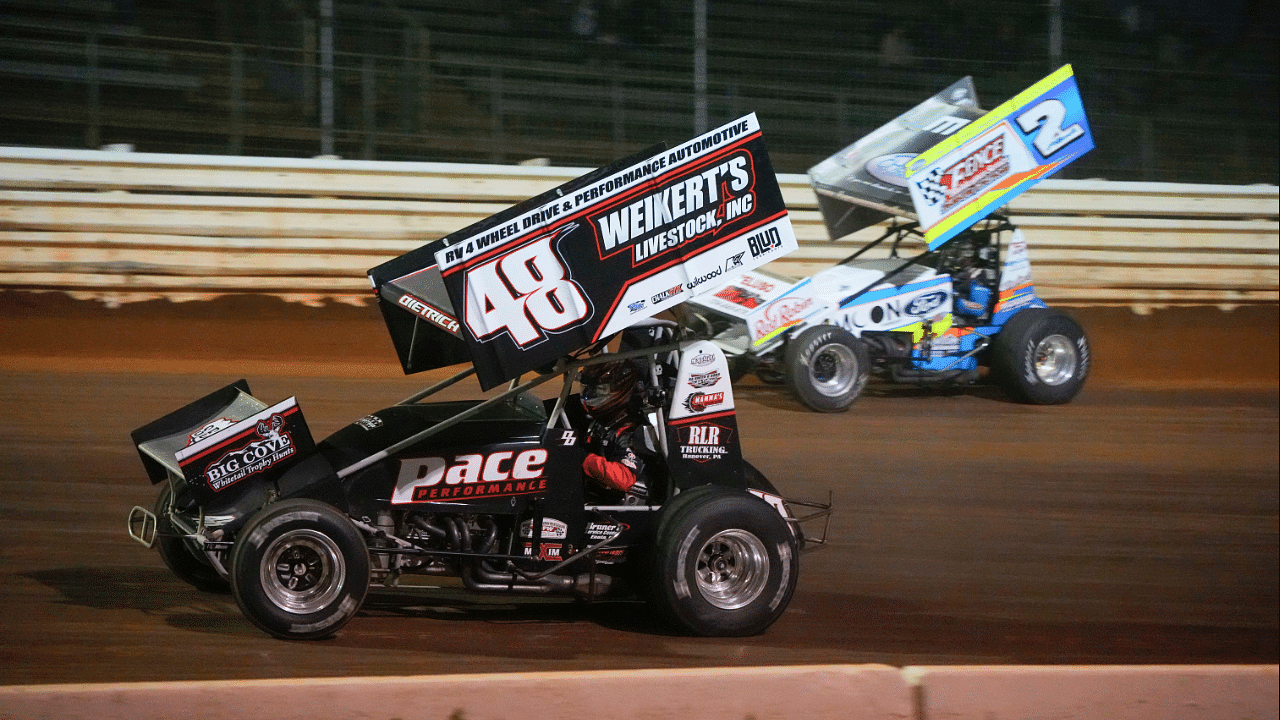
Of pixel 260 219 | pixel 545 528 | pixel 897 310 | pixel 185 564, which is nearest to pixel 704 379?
pixel 545 528

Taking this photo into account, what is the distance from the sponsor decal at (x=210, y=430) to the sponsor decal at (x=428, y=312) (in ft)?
2.86

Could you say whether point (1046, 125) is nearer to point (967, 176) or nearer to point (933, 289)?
point (967, 176)

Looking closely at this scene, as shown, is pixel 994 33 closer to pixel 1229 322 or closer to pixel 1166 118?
pixel 1166 118

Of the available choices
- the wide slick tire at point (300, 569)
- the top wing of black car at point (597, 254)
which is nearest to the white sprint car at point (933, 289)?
the top wing of black car at point (597, 254)

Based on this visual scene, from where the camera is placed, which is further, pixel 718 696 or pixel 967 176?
pixel 967 176

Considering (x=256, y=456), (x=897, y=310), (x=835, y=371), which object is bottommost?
(x=256, y=456)

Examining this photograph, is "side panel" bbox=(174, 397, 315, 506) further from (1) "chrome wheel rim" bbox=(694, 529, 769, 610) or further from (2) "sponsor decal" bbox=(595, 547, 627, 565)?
(1) "chrome wheel rim" bbox=(694, 529, 769, 610)

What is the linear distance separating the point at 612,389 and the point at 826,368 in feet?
16.6

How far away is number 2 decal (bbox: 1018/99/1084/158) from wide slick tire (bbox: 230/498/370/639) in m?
7.75

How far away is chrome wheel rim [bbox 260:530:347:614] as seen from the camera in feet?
15.0

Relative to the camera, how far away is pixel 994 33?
1262 centimetres

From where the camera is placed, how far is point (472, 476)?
195 inches

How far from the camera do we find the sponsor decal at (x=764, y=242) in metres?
5.04

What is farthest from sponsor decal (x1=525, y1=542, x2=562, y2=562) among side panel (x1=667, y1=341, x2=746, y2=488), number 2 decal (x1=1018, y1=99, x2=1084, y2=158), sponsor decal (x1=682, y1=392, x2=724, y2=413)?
number 2 decal (x1=1018, y1=99, x2=1084, y2=158)
